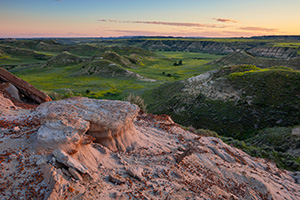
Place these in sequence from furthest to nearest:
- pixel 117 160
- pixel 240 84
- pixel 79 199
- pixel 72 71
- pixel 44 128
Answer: pixel 72 71 → pixel 240 84 → pixel 117 160 → pixel 44 128 → pixel 79 199

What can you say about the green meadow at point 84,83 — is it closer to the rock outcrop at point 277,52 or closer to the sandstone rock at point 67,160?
the sandstone rock at point 67,160

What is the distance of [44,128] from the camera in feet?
27.1

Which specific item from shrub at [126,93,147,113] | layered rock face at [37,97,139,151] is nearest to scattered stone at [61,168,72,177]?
layered rock face at [37,97,139,151]

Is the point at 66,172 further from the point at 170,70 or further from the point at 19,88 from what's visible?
the point at 170,70

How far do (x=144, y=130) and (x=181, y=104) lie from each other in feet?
67.4

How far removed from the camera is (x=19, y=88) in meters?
16.6

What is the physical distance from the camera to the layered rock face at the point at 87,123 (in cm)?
813

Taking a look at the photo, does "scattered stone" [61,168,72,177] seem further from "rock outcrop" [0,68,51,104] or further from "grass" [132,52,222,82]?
"grass" [132,52,222,82]

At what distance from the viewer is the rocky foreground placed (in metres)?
7.05

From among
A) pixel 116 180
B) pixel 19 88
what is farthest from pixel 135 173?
pixel 19 88

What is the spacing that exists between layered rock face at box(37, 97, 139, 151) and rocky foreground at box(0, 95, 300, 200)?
38 mm

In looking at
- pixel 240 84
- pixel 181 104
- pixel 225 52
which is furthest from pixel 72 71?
pixel 225 52

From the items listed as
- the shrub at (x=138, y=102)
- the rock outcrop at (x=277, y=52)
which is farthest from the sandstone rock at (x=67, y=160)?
the rock outcrop at (x=277, y=52)

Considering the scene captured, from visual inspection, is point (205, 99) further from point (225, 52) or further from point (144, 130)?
point (225, 52)
